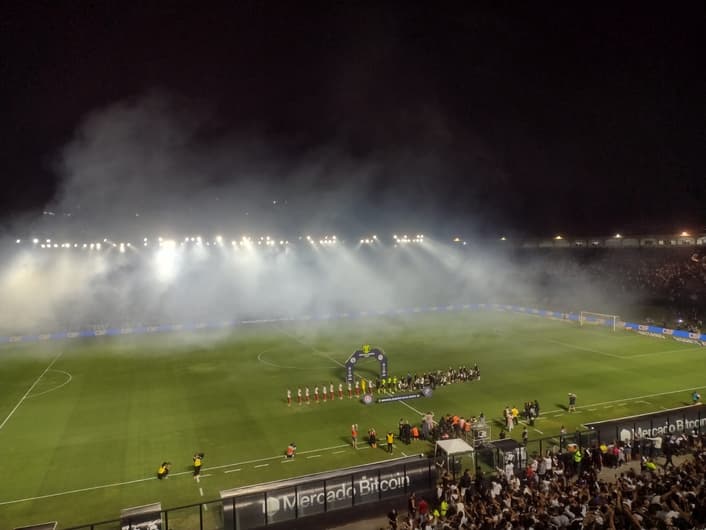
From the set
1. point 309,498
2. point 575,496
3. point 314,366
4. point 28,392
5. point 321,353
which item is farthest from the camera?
point 321,353

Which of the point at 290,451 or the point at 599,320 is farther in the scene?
the point at 599,320

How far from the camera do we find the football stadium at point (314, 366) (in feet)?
68.4

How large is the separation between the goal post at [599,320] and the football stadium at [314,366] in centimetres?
35

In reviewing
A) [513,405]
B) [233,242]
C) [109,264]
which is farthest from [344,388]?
[109,264]

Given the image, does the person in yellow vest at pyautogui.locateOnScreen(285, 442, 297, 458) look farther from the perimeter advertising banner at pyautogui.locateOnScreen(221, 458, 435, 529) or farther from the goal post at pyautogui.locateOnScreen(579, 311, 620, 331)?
the goal post at pyautogui.locateOnScreen(579, 311, 620, 331)

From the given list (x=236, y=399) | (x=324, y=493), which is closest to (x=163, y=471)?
(x=324, y=493)

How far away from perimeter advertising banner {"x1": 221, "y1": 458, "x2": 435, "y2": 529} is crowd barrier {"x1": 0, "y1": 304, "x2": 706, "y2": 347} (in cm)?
4124

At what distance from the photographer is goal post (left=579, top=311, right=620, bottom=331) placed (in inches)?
2265

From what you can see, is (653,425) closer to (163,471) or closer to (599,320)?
(163,471)

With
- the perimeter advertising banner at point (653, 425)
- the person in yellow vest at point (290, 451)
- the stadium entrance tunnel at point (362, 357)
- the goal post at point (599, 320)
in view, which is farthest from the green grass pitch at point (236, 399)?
the perimeter advertising banner at point (653, 425)

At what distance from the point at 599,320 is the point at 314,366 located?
118 feet

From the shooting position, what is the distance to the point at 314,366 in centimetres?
4231

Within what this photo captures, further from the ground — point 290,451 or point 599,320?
point 599,320

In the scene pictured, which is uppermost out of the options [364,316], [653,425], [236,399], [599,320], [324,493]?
[364,316]
